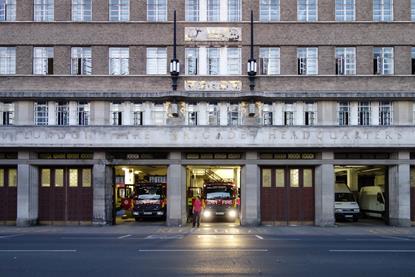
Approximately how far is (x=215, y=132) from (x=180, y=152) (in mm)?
2298

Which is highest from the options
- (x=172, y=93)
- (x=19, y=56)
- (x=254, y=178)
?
(x=19, y=56)

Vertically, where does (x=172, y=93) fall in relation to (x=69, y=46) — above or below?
below

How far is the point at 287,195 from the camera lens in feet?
107

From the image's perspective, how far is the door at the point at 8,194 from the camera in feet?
107

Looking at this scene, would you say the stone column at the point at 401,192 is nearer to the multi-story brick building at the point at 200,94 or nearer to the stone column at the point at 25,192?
the multi-story brick building at the point at 200,94

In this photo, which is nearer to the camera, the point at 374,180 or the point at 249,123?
the point at 249,123

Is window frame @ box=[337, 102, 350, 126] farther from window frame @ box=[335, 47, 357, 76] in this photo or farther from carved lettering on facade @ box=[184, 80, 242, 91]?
carved lettering on facade @ box=[184, 80, 242, 91]

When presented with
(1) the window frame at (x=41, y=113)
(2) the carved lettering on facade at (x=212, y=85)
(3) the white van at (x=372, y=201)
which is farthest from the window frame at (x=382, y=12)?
(1) the window frame at (x=41, y=113)

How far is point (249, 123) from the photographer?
3206cm

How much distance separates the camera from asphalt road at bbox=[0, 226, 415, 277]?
13641mm

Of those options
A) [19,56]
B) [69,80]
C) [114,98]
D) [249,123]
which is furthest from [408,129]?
[19,56]

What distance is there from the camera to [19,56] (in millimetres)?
32469

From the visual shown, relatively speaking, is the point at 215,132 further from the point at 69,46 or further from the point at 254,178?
the point at 69,46

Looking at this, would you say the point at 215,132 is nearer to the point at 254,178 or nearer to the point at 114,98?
the point at 254,178
